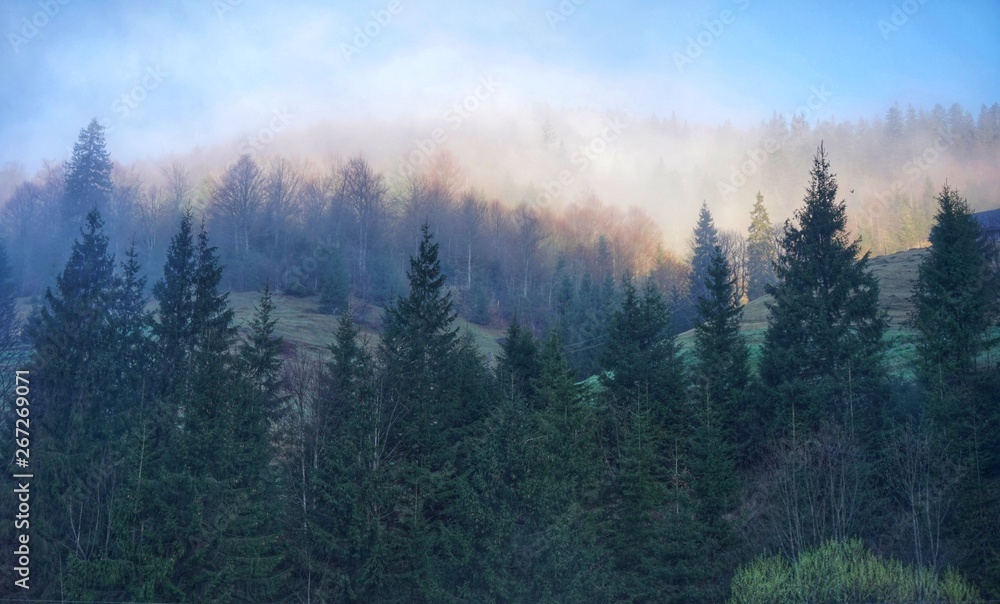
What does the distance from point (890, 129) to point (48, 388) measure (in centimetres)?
17037

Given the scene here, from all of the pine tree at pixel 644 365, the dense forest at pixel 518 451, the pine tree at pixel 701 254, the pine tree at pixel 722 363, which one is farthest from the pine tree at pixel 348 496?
the pine tree at pixel 701 254

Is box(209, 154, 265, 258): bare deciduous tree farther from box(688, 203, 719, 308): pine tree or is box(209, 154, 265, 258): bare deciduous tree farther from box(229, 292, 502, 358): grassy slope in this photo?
box(688, 203, 719, 308): pine tree

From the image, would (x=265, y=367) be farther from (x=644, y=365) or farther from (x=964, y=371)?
(x=964, y=371)

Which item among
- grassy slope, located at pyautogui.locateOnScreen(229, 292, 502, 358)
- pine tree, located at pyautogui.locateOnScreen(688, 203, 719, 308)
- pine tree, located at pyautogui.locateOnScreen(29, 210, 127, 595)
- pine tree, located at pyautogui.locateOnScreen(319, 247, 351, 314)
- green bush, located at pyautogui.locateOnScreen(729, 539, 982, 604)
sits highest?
pine tree, located at pyautogui.locateOnScreen(688, 203, 719, 308)

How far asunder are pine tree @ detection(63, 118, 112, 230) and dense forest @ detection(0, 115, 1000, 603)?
5736cm

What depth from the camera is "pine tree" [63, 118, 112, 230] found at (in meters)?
89.1

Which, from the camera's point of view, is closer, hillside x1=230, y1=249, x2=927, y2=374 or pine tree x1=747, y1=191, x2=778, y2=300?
hillside x1=230, y1=249, x2=927, y2=374

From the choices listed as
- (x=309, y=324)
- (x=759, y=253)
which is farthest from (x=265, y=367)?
(x=759, y=253)

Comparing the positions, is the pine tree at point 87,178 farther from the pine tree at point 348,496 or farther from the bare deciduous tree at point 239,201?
the pine tree at point 348,496

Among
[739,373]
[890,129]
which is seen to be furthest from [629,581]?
[890,129]

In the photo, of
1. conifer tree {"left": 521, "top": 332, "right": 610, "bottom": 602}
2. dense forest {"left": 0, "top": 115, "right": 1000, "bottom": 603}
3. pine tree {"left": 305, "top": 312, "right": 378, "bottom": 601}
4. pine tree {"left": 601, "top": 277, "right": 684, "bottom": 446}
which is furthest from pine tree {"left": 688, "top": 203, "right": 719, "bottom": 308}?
pine tree {"left": 305, "top": 312, "right": 378, "bottom": 601}

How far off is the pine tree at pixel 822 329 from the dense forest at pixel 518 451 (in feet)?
0.47

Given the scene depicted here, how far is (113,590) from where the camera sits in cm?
2466

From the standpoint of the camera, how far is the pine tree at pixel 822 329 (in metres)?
34.1
